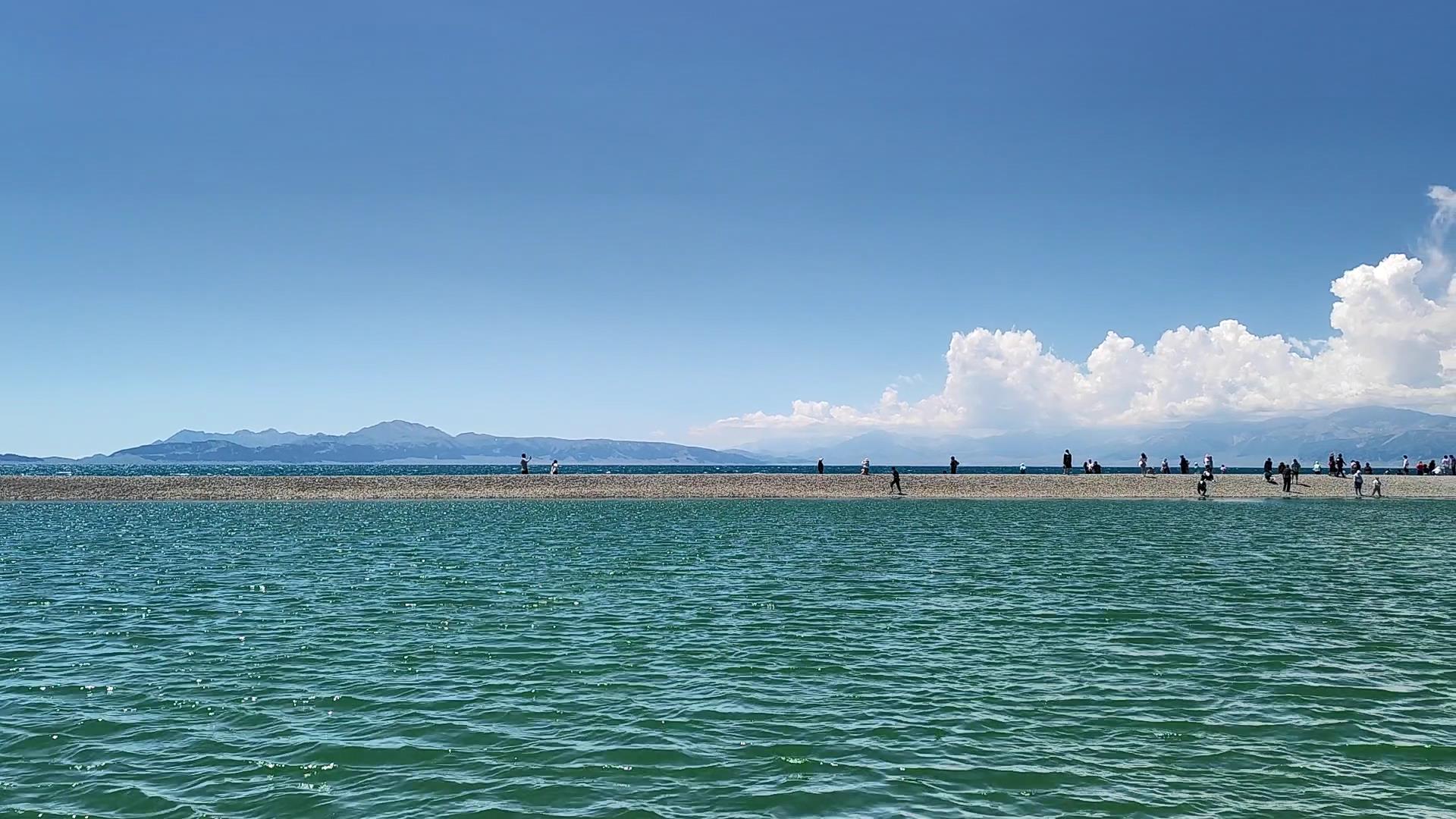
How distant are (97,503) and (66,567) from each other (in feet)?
165

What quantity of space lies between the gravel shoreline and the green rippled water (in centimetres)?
4359

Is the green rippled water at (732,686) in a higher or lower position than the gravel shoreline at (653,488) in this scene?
lower

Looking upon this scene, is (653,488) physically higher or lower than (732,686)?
higher

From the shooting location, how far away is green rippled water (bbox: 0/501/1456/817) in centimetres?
1154

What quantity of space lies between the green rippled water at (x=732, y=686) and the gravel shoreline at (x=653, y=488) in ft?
143

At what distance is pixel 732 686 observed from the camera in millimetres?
16516

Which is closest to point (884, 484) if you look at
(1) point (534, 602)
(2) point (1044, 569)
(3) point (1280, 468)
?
(3) point (1280, 468)

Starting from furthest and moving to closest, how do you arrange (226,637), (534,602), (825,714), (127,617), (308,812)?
1. (534,602)
2. (127,617)
3. (226,637)
4. (825,714)
5. (308,812)

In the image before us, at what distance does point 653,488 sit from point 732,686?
216 feet

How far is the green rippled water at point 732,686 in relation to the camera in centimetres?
1154

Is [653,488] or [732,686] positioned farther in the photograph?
[653,488]

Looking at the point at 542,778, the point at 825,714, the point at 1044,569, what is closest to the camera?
the point at 542,778

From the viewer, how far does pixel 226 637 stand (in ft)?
69.6

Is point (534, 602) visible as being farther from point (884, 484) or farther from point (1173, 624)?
point (884, 484)
